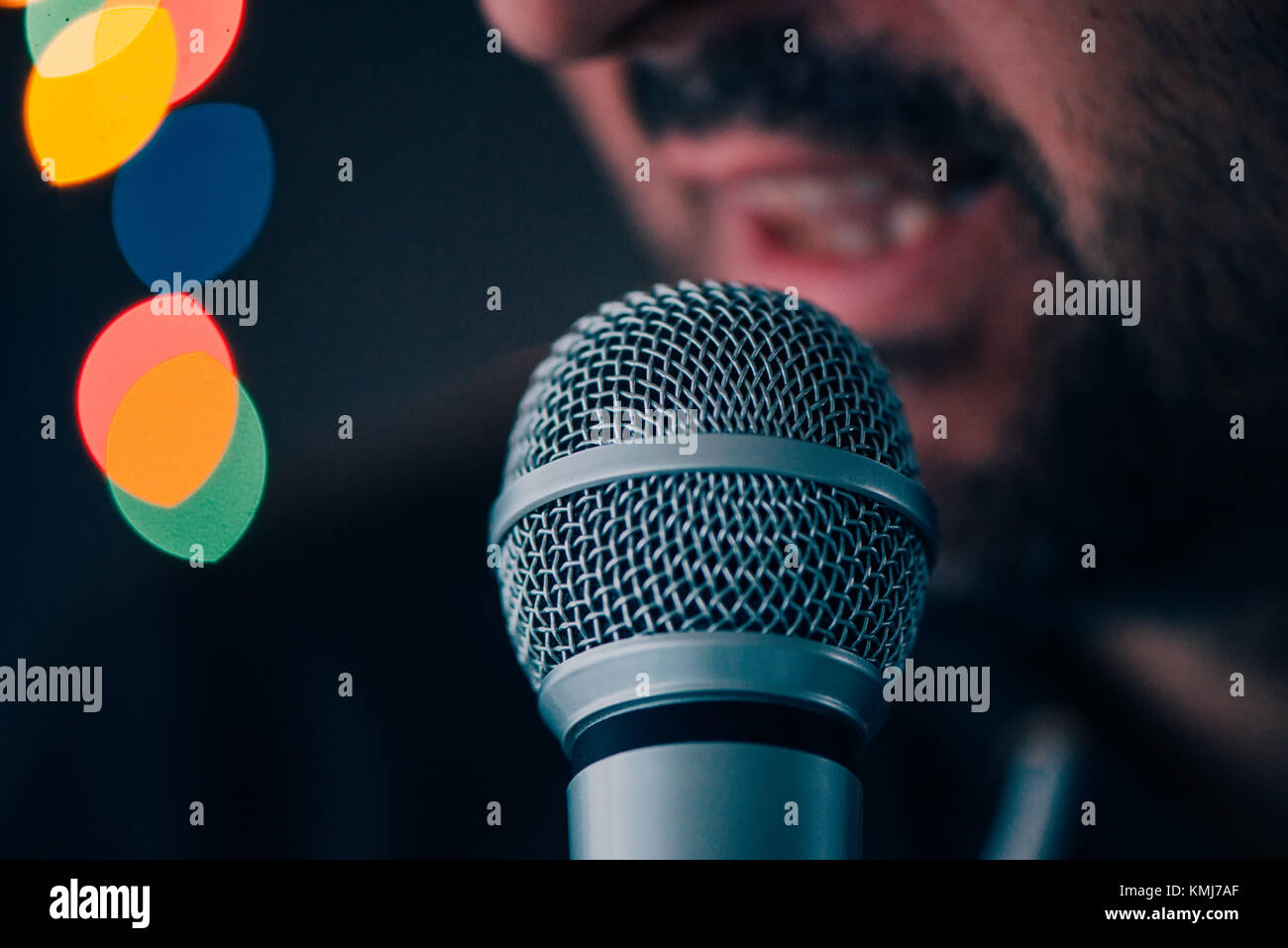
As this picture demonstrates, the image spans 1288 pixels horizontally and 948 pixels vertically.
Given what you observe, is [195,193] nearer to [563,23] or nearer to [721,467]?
[563,23]

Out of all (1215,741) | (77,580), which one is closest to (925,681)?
(1215,741)

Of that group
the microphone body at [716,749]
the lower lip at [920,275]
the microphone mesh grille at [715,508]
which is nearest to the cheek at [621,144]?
the lower lip at [920,275]

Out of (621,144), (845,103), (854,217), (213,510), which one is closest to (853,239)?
(854,217)

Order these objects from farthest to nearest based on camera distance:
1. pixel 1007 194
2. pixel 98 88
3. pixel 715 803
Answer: pixel 98 88 → pixel 1007 194 → pixel 715 803

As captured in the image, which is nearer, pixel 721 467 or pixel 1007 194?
pixel 721 467

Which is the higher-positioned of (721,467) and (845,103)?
(845,103)

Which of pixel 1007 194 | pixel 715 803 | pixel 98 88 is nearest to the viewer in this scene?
pixel 715 803

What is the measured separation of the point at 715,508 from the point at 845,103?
69 centimetres

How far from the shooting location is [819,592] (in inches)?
26.2

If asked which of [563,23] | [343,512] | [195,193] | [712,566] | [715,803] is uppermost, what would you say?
[563,23]

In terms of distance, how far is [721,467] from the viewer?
25.5 inches

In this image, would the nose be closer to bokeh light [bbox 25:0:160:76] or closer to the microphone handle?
bokeh light [bbox 25:0:160:76]

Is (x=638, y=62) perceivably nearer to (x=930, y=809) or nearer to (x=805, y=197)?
(x=805, y=197)

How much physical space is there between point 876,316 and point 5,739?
0.86 metres
